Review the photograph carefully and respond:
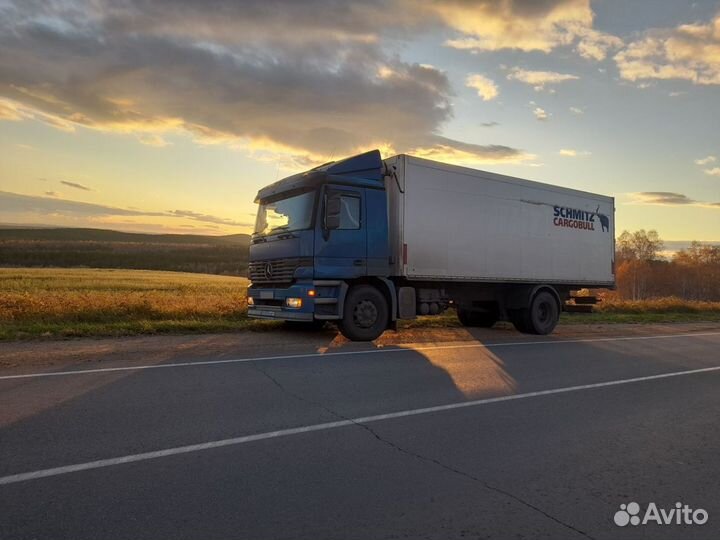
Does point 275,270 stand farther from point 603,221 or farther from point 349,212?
point 603,221

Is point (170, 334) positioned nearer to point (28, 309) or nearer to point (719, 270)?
point (28, 309)

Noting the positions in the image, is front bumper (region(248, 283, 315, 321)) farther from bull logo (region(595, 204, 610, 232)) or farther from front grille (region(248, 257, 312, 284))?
bull logo (region(595, 204, 610, 232))

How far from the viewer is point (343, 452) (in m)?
Answer: 4.38

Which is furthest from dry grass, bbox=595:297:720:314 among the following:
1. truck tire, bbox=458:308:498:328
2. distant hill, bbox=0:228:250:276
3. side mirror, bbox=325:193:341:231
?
distant hill, bbox=0:228:250:276

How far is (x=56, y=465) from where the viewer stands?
388cm

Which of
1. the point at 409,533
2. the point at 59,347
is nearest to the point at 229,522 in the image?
the point at 409,533

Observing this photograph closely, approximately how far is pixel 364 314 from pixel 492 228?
4199 millimetres

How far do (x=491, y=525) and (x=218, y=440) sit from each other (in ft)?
7.76

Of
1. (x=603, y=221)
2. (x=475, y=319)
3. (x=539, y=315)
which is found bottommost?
(x=475, y=319)

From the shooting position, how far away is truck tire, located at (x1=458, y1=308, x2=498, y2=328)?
15.8 m

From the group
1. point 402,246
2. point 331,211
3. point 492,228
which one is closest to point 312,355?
point 331,211

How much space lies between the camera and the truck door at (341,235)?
1069 centimetres

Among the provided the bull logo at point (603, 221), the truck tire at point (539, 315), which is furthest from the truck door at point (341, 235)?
the bull logo at point (603, 221)

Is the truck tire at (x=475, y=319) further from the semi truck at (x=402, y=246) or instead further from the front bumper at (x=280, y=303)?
the front bumper at (x=280, y=303)
